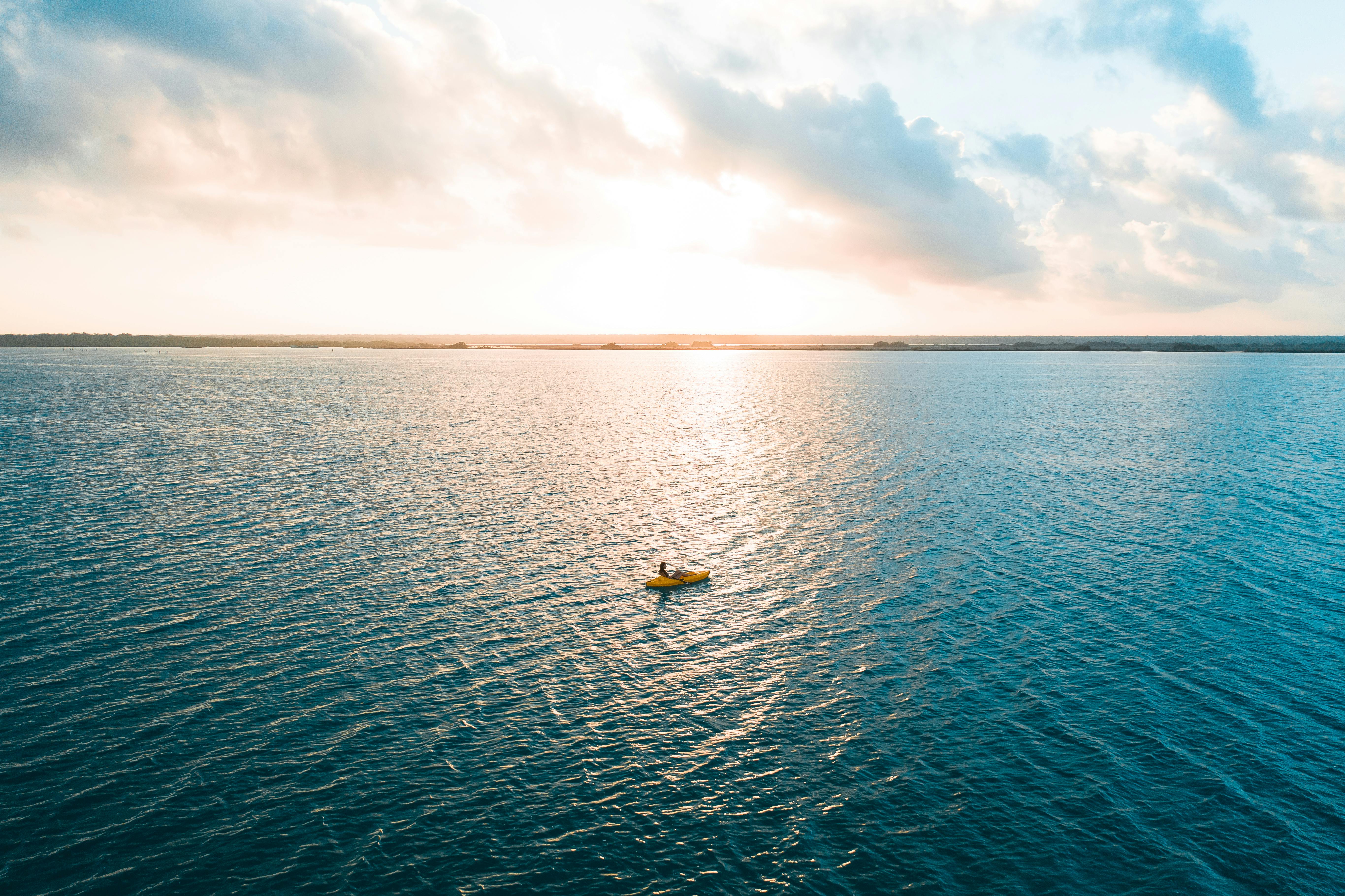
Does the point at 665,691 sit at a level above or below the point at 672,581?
below

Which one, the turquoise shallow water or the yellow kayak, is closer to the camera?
the turquoise shallow water

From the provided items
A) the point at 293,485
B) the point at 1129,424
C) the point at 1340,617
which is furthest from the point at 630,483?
the point at 1129,424

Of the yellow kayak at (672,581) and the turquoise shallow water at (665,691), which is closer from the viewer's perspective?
the turquoise shallow water at (665,691)

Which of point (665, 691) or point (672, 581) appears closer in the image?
point (665, 691)

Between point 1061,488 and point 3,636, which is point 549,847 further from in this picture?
point 1061,488
